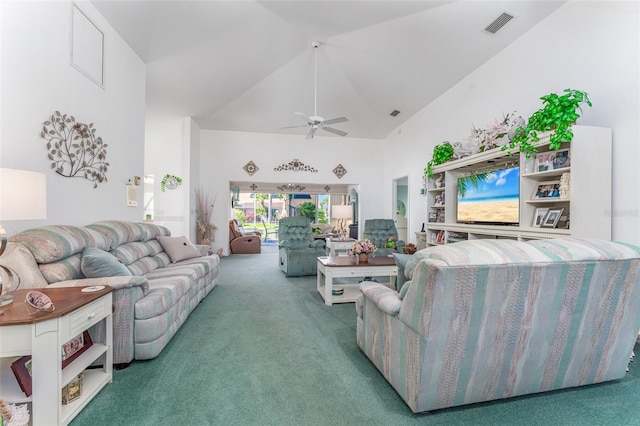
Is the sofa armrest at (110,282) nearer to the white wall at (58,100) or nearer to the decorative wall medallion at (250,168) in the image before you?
the white wall at (58,100)

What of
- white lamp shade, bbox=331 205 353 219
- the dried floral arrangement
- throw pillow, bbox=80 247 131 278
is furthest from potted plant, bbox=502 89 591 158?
the dried floral arrangement

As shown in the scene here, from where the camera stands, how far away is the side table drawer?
5.10 feet

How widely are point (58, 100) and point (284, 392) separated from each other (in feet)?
10.2

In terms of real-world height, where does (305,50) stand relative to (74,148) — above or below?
above

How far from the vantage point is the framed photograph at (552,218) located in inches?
121

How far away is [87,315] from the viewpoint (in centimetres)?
168

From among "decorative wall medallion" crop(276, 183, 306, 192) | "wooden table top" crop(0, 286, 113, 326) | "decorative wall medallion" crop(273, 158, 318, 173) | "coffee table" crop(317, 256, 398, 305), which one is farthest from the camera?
"decorative wall medallion" crop(276, 183, 306, 192)

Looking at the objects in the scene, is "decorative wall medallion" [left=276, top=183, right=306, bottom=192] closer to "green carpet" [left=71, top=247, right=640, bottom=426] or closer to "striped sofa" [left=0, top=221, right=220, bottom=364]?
"striped sofa" [left=0, top=221, right=220, bottom=364]

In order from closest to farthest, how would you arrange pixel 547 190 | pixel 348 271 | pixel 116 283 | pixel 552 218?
pixel 116 283
pixel 552 218
pixel 547 190
pixel 348 271

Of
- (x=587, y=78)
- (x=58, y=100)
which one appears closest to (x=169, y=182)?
(x=58, y=100)

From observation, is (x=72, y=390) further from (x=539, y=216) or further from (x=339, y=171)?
(x=339, y=171)

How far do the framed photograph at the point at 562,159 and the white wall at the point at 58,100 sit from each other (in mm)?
4797

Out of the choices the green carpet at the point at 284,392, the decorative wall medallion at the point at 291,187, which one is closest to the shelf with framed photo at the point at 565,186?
the green carpet at the point at 284,392

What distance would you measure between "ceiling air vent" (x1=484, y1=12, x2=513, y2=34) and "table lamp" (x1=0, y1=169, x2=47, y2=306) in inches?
194
